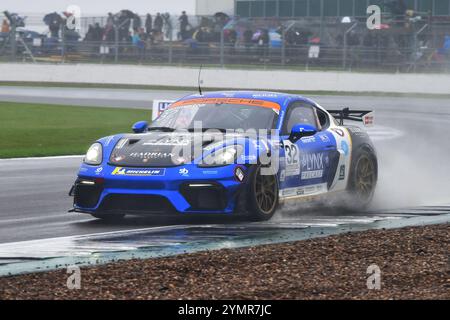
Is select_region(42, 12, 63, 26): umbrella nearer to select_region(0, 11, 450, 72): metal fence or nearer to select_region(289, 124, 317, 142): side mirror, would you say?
select_region(0, 11, 450, 72): metal fence

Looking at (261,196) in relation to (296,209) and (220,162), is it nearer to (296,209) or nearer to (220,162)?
(220,162)

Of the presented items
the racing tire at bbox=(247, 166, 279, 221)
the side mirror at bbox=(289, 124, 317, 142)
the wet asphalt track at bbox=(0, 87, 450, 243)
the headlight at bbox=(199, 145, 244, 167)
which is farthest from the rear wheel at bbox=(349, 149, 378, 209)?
the headlight at bbox=(199, 145, 244, 167)

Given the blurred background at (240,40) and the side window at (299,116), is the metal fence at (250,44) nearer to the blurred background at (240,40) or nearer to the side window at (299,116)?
the blurred background at (240,40)

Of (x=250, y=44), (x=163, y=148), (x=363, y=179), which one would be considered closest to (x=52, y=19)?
(x=250, y=44)

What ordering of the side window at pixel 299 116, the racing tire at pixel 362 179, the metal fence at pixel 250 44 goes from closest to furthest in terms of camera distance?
the side window at pixel 299 116, the racing tire at pixel 362 179, the metal fence at pixel 250 44

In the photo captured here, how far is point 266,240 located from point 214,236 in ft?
1.58

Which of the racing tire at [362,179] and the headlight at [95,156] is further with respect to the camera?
the racing tire at [362,179]

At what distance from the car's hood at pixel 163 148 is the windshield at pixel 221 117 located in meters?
0.41

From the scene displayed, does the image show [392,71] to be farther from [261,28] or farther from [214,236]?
[214,236]

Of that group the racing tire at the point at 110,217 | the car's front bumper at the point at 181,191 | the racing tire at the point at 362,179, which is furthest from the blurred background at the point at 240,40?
the car's front bumper at the point at 181,191

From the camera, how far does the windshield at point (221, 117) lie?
37.3 feet
